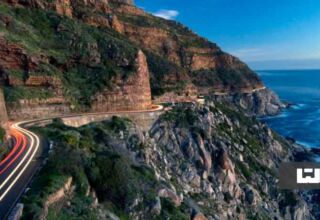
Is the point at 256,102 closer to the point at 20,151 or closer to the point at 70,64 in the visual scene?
the point at 70,64

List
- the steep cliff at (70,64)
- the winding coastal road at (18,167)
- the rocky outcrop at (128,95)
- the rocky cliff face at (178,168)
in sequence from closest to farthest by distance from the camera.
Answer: the winding coastal road at (18,167), the rocky cliff face at (178,168), the steep cliff at (70,64), the rocky outcrop at (128,95)

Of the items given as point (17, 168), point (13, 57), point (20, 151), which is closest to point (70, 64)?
point (13, 57)

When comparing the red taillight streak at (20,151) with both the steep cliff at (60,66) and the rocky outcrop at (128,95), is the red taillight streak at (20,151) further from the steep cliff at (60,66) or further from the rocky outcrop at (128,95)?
the rocky outcrop at (128,95)

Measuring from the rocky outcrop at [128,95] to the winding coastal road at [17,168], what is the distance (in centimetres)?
2042

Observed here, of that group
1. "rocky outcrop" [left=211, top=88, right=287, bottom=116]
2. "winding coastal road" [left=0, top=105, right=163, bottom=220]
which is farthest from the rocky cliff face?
"rocky outcrop" [left=211, top=88, right=287, bottom=116]

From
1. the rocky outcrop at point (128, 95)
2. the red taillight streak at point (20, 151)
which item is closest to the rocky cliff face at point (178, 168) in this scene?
the red taillight streak at point (20, 151)

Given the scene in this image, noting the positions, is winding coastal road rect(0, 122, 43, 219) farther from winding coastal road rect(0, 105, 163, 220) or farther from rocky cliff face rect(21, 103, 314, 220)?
rocky cliff face rect(21, 103, 314, 220)

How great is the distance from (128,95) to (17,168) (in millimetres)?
34168

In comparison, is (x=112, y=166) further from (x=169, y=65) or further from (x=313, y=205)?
(x=169, y=65)

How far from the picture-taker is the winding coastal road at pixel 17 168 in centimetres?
1941

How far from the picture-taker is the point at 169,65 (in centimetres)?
8862

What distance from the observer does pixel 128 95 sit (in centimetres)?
5788

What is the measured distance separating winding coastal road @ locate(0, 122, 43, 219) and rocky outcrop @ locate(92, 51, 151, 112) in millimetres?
20425

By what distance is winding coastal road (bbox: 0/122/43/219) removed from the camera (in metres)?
19.4
